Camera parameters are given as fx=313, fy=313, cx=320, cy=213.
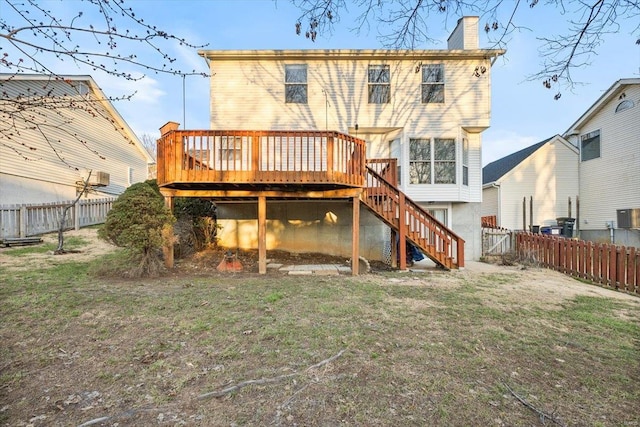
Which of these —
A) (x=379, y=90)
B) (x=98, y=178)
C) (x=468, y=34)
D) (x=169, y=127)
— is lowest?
(x=98, y=178)

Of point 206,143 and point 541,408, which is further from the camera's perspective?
point 206,143

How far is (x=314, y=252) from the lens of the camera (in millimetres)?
10469

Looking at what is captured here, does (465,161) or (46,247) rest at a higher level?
(465,161)

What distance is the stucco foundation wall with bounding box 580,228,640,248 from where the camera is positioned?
12.7m

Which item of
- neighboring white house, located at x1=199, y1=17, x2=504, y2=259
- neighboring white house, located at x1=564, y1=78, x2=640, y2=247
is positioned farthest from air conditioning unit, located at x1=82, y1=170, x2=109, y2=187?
neighboring white house, located at x1=564, y1=78, x2=640, y2=247

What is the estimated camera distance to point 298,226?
1058 cm

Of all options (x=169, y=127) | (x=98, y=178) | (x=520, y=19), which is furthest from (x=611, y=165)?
(x=98, y=178)

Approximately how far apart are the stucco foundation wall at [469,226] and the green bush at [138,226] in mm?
8917

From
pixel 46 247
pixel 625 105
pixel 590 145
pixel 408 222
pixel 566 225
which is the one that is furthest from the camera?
pixel 590 145

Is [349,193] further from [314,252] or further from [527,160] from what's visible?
[527,160]

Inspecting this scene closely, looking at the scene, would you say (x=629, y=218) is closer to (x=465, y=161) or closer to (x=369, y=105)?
(x=465, y=161)

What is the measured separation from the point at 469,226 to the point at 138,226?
9790mm

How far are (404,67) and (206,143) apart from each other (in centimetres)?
725

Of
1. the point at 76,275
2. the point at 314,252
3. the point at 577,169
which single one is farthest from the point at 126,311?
the point at 577,169
